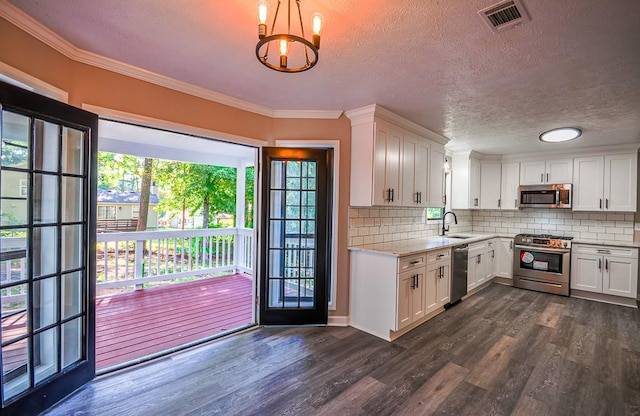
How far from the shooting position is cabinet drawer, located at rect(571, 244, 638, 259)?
418 centimetres

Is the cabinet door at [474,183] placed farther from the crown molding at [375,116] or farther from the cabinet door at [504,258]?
the crown molding at [375,116]

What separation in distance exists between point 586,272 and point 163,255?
6.81m

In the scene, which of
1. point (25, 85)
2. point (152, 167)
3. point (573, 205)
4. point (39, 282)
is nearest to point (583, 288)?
point (573, 205)

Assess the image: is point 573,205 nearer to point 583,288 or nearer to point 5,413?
point 583,288

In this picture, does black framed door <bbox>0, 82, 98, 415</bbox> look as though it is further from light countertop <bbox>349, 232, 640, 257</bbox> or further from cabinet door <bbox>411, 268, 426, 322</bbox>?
cabinet door <bbox>411, 268, 426, 322</bbox>

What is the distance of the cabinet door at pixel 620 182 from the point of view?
14.2 ft

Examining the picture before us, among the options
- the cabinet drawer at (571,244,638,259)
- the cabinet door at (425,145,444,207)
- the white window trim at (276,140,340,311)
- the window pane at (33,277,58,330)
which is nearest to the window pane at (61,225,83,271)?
the window pane at (33,277,58,330)

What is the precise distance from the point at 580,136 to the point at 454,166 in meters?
1.76

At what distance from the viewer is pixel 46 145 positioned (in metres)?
1.94

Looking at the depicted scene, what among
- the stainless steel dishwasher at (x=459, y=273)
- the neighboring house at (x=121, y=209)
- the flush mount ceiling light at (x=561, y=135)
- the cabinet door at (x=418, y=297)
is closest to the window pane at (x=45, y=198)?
the cabinet door at (x=418, y=297)

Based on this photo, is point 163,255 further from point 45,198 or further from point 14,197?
point 14,197

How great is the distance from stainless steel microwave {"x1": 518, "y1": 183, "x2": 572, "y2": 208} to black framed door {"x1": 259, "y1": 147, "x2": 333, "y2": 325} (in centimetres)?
396

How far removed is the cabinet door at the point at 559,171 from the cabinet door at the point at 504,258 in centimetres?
123

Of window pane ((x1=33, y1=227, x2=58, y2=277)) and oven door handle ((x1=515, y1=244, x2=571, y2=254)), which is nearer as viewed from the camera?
window pane ((x1=33, y1=227, x2=58, y2=277))
